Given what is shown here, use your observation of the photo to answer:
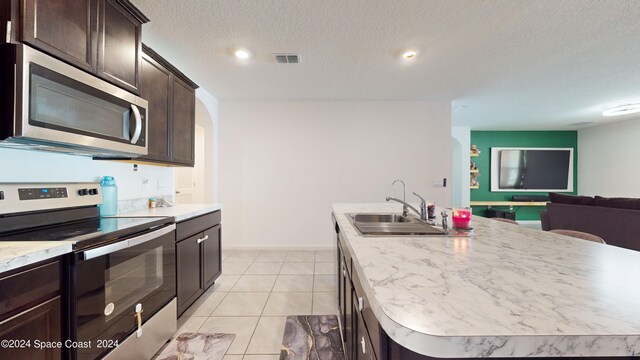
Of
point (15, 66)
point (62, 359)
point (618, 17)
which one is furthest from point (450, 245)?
point (618, 17)

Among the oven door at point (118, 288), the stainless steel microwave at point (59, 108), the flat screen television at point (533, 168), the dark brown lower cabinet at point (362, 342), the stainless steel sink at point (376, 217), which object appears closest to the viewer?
the dark brown lower cabinet at point (362, 342)

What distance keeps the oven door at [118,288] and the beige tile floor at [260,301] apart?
55 cm

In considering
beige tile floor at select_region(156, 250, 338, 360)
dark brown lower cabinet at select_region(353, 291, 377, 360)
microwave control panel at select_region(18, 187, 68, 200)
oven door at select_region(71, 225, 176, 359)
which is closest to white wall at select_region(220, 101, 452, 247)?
beige tile floor at select_region(156, 250, 338, 360)

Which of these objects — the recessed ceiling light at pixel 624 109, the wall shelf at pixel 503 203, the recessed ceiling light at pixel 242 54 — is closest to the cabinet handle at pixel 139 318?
the recessed ceiling light at pixel 242 54

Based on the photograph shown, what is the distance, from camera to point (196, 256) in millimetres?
2121

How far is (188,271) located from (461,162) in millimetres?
6054

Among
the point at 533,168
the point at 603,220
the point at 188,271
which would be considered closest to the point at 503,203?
the point at 533,168

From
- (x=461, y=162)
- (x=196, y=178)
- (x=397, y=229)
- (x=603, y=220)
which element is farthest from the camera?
(x=461, y=162)

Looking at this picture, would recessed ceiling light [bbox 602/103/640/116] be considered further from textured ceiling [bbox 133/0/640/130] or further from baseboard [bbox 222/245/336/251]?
baseboard [bbox 222/245/336/251]

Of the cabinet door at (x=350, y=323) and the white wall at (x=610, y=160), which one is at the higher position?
the white wall at (x=610, y=160)

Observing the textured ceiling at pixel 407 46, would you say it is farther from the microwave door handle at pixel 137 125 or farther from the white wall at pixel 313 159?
the microwave door handle at pixel 137 125

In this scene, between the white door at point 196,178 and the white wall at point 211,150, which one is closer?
the white wall at point 211,150

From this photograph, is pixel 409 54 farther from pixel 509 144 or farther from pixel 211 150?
pixel 509 144

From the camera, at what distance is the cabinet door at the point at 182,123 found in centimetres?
225
